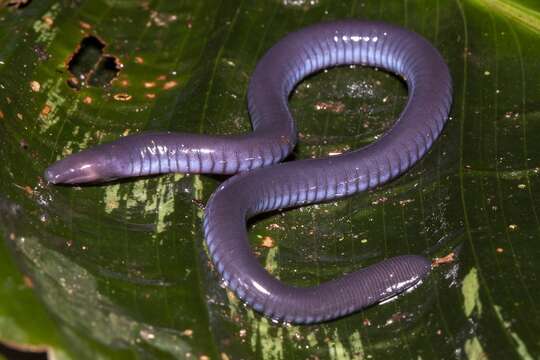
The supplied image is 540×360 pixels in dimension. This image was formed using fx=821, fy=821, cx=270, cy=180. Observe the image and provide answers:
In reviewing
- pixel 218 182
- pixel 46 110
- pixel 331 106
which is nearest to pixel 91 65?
pixel 46 110

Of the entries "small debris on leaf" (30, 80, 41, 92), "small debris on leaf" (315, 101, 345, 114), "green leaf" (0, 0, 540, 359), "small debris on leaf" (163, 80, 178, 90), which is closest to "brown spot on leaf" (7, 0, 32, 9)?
"green leaf" (0, 0, 540, 359)

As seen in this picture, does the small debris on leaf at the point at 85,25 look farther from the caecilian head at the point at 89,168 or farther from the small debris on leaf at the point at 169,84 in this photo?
the caecilian head at the point at 89,168

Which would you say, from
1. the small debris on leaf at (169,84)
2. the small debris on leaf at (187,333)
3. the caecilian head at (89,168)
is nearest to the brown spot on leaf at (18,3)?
the small debris on leaf at (169,84)

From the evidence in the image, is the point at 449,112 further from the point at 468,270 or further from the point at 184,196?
the point at 184,196

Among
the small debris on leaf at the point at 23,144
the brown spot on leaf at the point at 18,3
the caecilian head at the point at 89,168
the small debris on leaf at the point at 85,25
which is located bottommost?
the caecilian head at the point at 89,168

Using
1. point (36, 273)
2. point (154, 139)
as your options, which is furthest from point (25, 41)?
point (36, 273)

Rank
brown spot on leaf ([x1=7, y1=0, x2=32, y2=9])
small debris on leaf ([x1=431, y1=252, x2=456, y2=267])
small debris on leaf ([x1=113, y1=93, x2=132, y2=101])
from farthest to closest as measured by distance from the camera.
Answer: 1. brown spot on leaf ([x1=7, y1=0, x2=32, y2=9])
2. small debris on leaf ([x1=113, y1=93, x2=132, y2=101])
3. small debris on leaf ([x1=431, y1=252, x2=456, y2=267])

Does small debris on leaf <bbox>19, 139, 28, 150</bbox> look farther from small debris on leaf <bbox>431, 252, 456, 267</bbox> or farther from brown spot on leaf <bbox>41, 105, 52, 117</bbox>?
small debris on leaf <bbox>431, 252, 456, 267</bbox>
